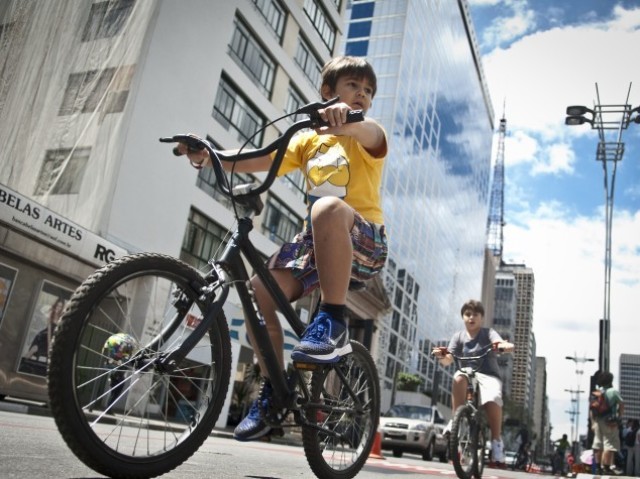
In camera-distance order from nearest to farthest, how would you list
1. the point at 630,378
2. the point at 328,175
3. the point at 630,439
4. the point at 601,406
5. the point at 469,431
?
the point at 328,175
the point at 469,431
the point at 601,406
the point at 630,439
the point at 630,378

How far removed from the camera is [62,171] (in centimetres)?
1314

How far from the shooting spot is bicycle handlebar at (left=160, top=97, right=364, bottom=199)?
7.75 feet

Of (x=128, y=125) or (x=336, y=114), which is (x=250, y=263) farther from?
(x=128, y=125)

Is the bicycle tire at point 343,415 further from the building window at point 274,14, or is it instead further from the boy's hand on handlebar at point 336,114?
the building window at point 274,14

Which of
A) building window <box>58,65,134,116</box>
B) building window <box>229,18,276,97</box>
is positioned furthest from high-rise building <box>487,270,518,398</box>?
building window <box>58,65,134,116</box>

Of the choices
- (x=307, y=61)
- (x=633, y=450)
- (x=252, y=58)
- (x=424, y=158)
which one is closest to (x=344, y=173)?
(x=633, y=450)

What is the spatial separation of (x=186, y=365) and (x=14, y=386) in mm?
9859

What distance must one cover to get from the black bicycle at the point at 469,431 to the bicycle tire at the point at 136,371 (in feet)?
11.5

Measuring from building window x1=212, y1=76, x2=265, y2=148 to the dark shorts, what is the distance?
16914 mm

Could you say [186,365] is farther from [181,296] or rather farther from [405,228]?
[405,228]

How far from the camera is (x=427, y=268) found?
82125 millimetres

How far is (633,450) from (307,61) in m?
19.5

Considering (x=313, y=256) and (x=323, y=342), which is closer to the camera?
(x=323, y=342)

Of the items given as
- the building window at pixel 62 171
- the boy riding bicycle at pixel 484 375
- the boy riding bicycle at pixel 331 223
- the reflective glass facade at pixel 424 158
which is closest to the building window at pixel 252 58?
the building window at pixel 62 171
